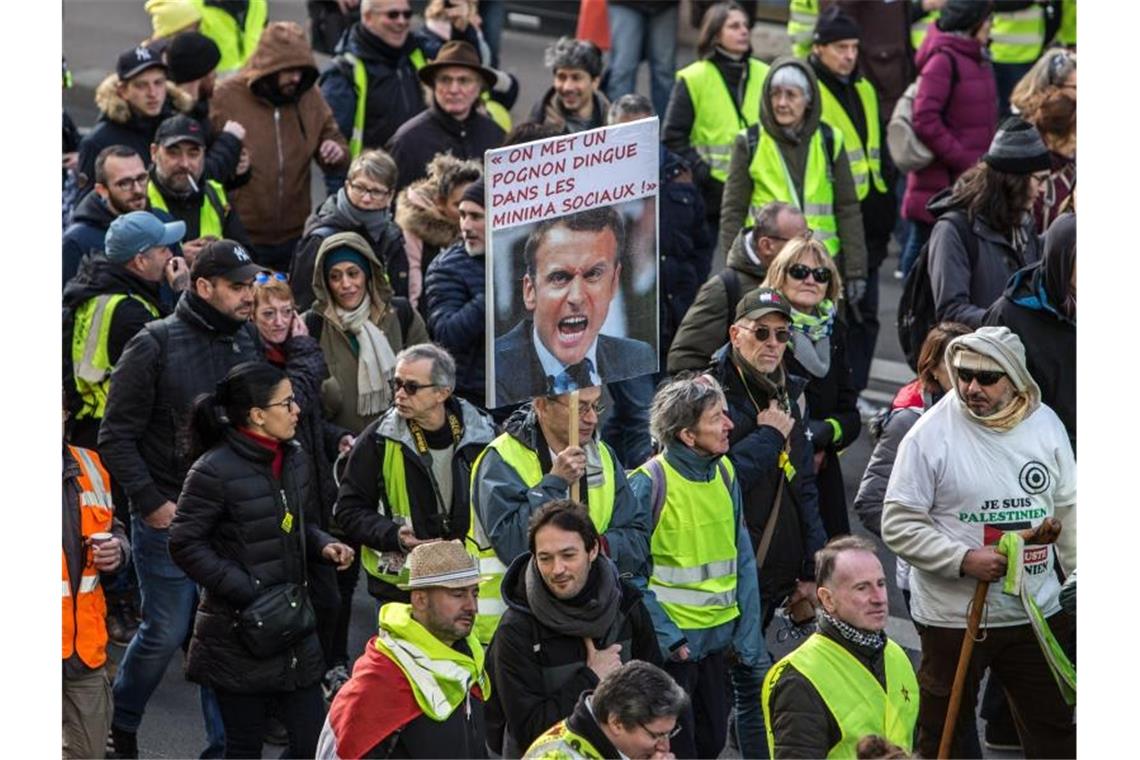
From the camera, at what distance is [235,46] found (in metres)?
14.2

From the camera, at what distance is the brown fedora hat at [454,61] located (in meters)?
12.5

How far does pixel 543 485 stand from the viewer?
26.2 ft

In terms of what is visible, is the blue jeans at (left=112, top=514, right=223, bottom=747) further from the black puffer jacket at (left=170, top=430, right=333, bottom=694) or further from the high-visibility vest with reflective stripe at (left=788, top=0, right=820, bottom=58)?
the high-visibility vest with reflective stripe at (left=788, top=0, right=820, bottom=58)

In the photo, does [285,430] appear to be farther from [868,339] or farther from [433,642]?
[868,339]

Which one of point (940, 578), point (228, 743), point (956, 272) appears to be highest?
point (956, 272)

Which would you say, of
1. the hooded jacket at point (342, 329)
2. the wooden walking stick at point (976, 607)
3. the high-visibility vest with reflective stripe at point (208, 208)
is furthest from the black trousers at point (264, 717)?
the high-visibility vest with reflective stripe at point (208, 208)

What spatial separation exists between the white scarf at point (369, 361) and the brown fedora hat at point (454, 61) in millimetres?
3053

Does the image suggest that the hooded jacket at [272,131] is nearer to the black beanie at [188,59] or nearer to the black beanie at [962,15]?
the black beanie at [188,59]

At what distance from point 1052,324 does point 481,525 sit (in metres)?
2.56

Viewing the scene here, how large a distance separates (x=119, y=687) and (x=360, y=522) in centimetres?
111

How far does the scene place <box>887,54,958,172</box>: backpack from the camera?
13008 millimetres

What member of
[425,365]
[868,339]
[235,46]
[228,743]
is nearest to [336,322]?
[425,365]

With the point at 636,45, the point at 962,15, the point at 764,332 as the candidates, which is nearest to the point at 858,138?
the point at 962,15

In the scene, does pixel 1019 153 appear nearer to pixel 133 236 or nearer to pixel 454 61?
pixel 454 61
